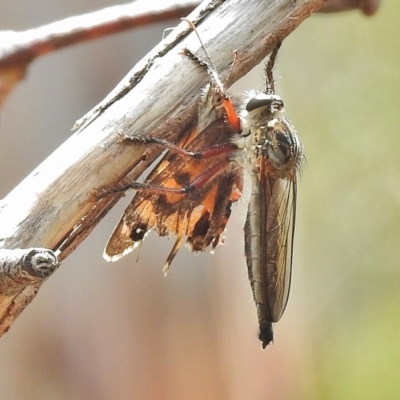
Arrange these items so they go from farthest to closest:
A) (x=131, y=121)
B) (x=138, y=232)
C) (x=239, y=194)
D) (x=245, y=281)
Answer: (x=245, y=281), (x=239, y=194), (x=138, y=232), (x=131, y=121)

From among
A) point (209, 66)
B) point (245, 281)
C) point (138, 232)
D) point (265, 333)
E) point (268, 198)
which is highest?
point (209, 66)

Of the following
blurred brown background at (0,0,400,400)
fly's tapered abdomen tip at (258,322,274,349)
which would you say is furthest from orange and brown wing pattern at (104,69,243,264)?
blurred brown background at (0,0,400,400)

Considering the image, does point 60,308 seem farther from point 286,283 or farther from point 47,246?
point 47,246

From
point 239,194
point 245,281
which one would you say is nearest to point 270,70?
point 239,194

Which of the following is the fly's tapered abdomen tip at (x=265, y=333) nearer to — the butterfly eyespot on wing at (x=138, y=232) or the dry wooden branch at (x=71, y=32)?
the butterfly eyespot on wing at (x=138, y=232)

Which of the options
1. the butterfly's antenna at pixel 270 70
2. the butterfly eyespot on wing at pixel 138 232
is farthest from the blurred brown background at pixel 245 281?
the butterfly eyespot on wing at pixel 138 232

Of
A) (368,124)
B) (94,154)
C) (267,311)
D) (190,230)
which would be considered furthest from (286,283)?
(368,124)

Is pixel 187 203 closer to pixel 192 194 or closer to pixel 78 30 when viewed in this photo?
pixel 192 194
